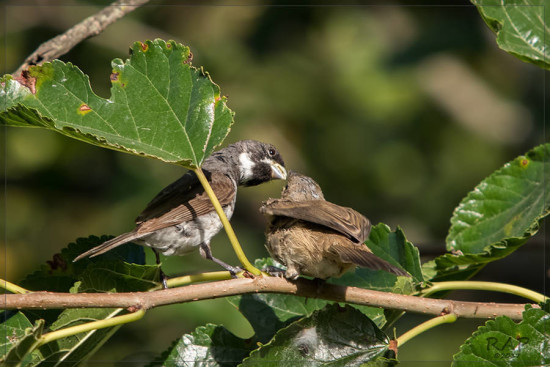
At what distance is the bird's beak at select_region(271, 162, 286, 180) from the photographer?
5.38 metres

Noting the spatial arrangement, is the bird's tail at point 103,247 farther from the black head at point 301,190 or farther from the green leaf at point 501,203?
the green leaf at point 501,203

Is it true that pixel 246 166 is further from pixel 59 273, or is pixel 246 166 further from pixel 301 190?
pixel 59 273

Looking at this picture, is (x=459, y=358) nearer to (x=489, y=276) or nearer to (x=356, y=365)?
(x=356, y=365)

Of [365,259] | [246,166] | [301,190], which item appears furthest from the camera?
[246,166]

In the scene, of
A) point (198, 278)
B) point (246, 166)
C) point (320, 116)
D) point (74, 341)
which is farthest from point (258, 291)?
point (320, 116)

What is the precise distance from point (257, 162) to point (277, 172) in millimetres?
199

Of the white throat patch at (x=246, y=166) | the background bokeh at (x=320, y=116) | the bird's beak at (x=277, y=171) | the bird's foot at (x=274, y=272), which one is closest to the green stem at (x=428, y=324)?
the bird's foot at (x=274, y=272)

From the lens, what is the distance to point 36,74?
2.88 meters

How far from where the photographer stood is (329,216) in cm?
306

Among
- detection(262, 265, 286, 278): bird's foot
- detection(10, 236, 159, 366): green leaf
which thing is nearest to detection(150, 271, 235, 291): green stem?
detection(10, 236, 159, 366): green leaf

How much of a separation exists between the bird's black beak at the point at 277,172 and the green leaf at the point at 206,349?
223cm

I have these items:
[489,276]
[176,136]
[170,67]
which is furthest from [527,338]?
[489,276]

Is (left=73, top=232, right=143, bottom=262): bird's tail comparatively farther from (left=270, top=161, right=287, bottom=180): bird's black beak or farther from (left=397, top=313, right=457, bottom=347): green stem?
(left=270, top=161, right=287, bottom=180): bird's black beak

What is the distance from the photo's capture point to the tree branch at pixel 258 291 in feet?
8.09
